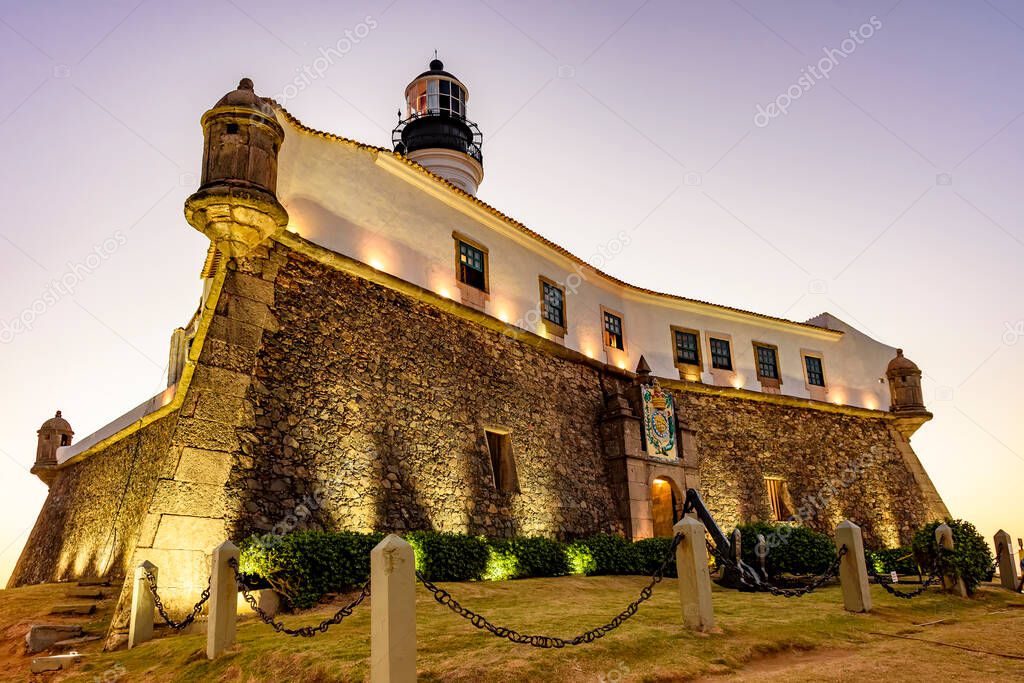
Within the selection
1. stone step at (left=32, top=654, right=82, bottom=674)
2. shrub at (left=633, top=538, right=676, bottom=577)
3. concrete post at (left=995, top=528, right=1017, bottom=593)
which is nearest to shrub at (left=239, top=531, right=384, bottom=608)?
stone step at (left=32, top=654, right=82, bottom=674)

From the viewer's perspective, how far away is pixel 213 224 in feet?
35.5

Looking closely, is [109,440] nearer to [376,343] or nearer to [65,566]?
[65,566]

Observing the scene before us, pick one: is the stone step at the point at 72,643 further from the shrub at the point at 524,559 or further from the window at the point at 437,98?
the window at the point at 437,98

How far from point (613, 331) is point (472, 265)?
655cm

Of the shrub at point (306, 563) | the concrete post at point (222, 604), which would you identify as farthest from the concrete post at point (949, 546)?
the concrete post at point (222, 604)

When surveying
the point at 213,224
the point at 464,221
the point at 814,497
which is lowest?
the point at 814,497

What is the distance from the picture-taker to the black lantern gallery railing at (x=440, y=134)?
24.2 meters

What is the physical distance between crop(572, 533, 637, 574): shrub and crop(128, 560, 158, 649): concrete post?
9.30 metres

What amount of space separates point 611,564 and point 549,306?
7.38 meters

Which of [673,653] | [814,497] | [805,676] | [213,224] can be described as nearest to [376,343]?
[213,224]

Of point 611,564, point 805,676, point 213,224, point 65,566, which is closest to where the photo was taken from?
point 805,676

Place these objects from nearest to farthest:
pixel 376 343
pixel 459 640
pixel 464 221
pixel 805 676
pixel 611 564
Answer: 1. pixel 805 676
2. pixel 459 640
3. pixel 376 343
4. pixel 611 564
5. pixel 464 221

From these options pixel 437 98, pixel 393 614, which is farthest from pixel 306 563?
pixel 437 98

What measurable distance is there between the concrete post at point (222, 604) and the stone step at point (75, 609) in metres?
5.55
